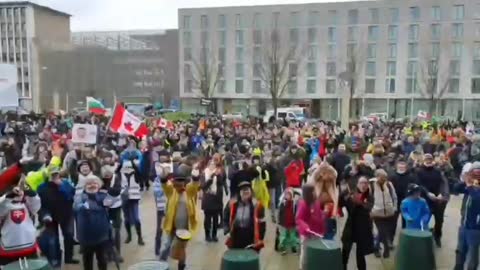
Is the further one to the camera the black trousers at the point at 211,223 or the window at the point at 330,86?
the window at the point at 330,86

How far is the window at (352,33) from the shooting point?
6128cm

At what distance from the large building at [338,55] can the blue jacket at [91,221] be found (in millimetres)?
49091

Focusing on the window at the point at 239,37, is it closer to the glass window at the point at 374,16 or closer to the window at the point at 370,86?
the glass window at the point at 374,16

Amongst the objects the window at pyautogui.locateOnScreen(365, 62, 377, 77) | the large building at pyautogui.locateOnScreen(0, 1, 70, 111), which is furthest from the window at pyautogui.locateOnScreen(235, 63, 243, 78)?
the large building at pyautogui.locateOnScreen(0, 1, 70, 111)

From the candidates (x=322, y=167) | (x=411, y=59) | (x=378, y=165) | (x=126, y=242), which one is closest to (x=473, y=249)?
(x=322, y=167)

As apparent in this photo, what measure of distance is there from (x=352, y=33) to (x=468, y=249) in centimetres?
5755

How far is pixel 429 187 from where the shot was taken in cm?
845

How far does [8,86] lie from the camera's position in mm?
15117

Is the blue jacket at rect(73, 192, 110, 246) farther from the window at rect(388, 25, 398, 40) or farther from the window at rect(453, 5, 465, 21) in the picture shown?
the window at rect(453, 5, 465, 21)

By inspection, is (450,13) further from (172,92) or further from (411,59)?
(172,92)

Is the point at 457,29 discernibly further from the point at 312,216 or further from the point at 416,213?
the point at 312,216

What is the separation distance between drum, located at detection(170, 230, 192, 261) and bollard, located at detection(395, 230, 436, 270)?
2.95 metres

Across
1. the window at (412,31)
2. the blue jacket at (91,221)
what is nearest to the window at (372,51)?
the window at (412,31)

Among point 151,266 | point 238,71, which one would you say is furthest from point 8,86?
point 238,71
